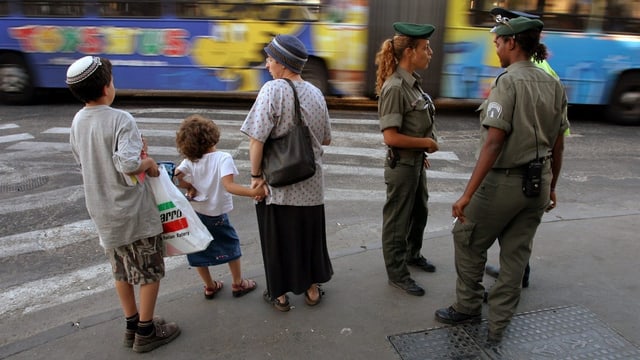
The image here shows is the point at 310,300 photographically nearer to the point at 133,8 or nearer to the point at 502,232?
the point at 502,232

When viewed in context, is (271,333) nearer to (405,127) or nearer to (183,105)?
(405,127)

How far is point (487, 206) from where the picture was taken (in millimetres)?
2904

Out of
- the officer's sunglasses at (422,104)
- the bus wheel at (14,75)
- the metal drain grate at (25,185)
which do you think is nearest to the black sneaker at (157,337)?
the officer's sunglasses at (422,104)

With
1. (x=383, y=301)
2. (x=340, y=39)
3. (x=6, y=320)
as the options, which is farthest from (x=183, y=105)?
(x=383, y=301)

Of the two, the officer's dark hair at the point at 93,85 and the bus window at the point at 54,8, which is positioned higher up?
the bus window at the point at 54,8

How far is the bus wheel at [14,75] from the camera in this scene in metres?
10.8

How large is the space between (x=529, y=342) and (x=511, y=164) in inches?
43.8

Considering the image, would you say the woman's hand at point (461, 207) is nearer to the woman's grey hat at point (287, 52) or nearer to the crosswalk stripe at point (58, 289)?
the woman's grey hat at point (287, 52)

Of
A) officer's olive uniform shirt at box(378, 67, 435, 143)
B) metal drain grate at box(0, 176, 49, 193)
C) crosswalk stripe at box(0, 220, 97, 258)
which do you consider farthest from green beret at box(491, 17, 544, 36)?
metal drain grate at box(0, 176, 49, 193)

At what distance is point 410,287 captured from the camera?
3.64 m

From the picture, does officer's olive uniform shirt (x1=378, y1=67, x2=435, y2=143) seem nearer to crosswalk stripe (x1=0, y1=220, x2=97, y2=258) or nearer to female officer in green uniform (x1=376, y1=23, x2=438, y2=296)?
female officer in green uniform (x1=376, y1=23, x2=438, y2=296)

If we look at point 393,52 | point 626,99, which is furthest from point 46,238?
point 626,99

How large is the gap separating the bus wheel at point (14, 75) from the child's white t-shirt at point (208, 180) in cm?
939

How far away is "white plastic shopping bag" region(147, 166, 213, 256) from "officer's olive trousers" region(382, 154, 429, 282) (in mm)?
1272
